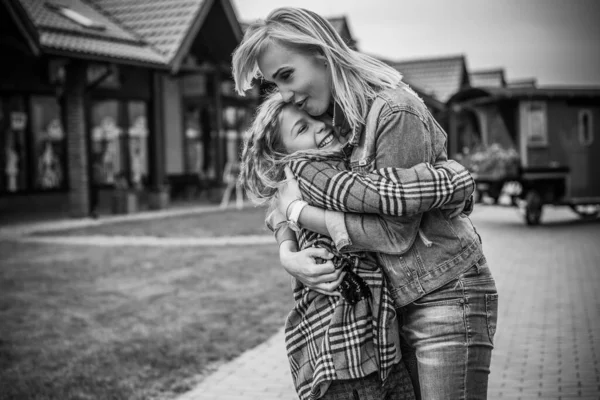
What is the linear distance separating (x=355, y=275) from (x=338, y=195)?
0.83ft

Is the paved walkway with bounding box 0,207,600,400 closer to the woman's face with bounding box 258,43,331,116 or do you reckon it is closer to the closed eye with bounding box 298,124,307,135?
the closed eye with bounding box 298,124,307,135

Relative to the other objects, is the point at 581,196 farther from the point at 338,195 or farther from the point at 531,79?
the point at 531,79

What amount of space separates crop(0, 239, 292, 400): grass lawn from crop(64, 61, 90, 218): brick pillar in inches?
224

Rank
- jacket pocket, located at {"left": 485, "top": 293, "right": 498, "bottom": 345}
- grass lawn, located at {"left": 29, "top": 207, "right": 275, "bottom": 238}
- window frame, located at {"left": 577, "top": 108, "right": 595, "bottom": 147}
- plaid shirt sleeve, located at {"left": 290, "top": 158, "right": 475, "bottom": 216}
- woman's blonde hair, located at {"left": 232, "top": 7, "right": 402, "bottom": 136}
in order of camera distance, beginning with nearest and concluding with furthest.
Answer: plaid shirt sleeve, located at {"left": 290, "top": 158, "right": 475, "bottom": 216} < woman's blonde hair, located at {"left": 232, "top": 7, "right": 402, "bottom": 136} < jacket pocket, located at {"left": 485, "top": 293, "right": 498, "bottom": 345} < grass lawn, located at {"left": 29, "top": 207, "right": 275, "bottom": 238} < window frame, located at {"left": 577, "top": 108, "right": 595, "bottom": 147}

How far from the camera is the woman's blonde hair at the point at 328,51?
7.35 feet

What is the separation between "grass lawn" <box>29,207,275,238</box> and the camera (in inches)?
585

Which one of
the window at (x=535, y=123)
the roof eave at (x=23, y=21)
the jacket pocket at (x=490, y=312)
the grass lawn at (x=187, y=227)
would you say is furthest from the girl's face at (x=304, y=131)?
the window at (x=535, y=123)

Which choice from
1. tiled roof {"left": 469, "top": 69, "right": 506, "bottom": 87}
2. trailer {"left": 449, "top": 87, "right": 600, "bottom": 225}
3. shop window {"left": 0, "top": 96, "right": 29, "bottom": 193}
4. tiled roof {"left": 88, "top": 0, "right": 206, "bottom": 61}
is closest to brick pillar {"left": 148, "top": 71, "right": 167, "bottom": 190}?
tiled roof {"left": 88, "top": 0, "right": 206, "bottom": 61}

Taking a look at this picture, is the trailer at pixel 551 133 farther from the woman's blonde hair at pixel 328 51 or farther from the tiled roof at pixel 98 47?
the woman's blonde hair at pixel 328 51

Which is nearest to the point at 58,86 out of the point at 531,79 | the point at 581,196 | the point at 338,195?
the point at 581,196

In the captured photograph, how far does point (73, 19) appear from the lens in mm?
19719

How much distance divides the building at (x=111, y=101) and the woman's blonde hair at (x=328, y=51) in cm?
1445

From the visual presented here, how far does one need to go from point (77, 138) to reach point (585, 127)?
12.6 metres

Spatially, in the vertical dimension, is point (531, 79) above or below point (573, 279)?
above
